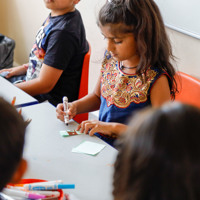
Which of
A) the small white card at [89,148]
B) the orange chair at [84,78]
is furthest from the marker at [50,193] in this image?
the orange chair at [84,78]

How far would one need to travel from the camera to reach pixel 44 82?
1.64m

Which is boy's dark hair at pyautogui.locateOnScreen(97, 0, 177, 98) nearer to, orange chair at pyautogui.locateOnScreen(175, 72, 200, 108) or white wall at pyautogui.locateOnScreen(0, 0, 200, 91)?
orange chair at pyautogui.locateOnScreen(175, 72, 200, 108)

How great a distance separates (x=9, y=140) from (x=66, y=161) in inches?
19.3

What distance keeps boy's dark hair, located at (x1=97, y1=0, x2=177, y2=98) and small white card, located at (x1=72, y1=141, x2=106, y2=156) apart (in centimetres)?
36

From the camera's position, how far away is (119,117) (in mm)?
1329

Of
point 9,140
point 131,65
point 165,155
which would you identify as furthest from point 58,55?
point 165,155

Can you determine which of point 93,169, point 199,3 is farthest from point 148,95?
point 199,3

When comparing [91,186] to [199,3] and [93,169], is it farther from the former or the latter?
[199,3]

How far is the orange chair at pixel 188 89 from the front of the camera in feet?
4.60

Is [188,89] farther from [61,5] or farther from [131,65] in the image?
[61,5]

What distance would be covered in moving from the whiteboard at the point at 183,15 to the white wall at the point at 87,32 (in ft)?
0.11

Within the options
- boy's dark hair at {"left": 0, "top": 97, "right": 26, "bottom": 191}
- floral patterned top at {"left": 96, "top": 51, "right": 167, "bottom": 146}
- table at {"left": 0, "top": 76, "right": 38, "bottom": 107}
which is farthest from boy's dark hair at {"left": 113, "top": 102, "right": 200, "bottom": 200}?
table at {"left": 0, "top": 76, "right": 38, "bottom": 107}

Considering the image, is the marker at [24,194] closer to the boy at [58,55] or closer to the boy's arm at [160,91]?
the boy's arm at [160,91]

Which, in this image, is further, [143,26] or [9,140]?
[143,26]
